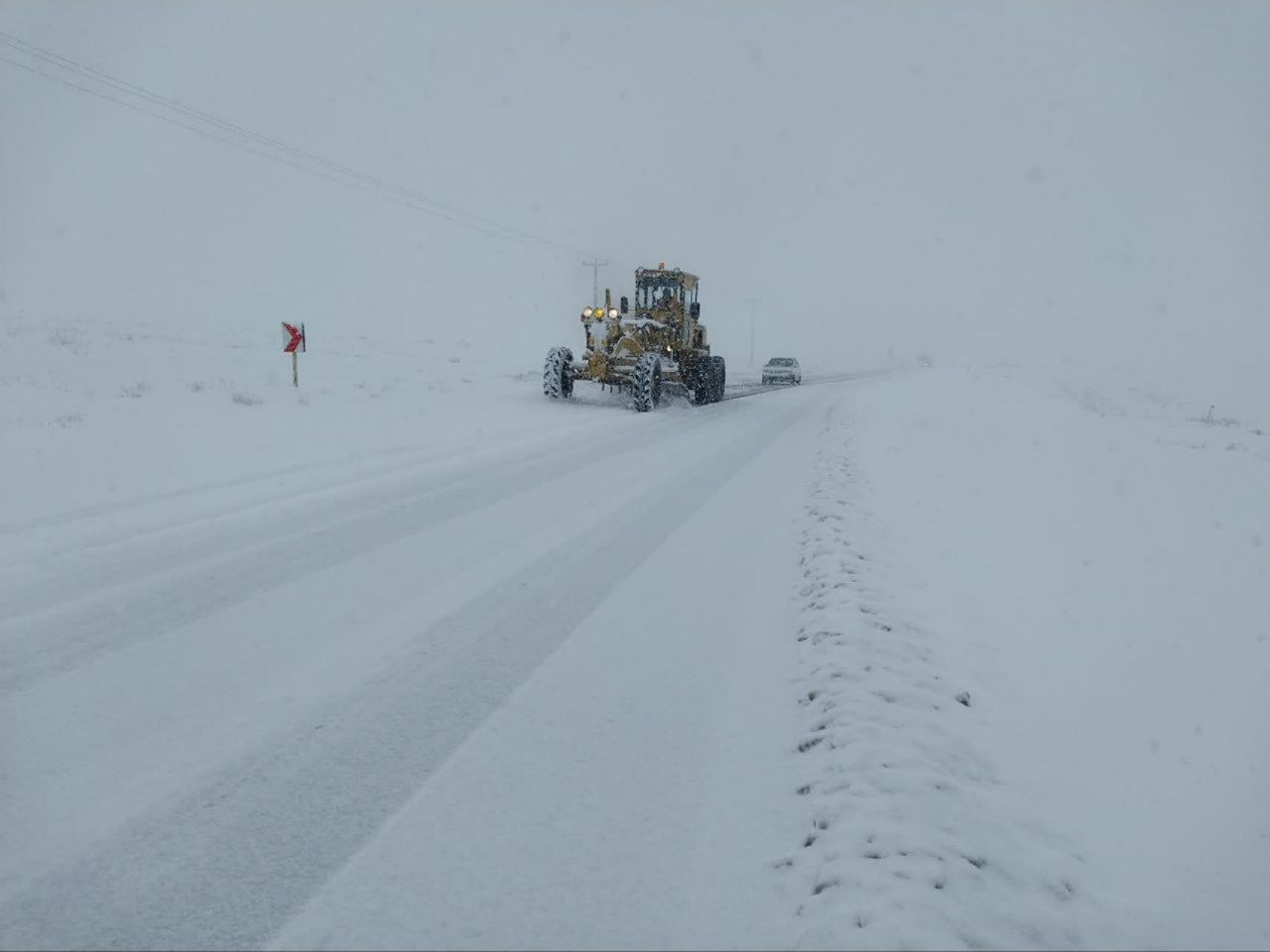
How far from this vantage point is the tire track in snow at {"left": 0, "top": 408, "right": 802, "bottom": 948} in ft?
7.72

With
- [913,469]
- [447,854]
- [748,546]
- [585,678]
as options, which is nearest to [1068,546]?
[913,469]

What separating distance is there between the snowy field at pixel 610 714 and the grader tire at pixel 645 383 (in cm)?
917

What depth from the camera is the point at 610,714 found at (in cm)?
379

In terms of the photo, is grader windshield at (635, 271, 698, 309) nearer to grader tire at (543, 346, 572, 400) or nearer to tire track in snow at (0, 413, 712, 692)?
grader tire at (543, 346, 572, 400)

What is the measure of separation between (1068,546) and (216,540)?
909 centimetres

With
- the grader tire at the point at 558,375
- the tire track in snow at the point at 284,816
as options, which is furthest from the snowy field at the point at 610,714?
the grader tire at the point at 558,375

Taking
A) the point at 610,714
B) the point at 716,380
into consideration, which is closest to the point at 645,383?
the point at 716,380

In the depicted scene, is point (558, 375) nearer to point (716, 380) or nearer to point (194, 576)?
point (716, 380)

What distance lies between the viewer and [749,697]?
160 inches

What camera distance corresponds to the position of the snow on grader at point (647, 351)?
784 inches

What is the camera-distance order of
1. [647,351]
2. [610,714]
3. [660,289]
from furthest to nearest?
[660,289], [647,351], [610,714]

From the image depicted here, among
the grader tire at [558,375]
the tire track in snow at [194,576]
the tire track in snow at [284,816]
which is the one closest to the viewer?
the tire track in snow at [284,816]

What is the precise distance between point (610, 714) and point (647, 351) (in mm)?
17940

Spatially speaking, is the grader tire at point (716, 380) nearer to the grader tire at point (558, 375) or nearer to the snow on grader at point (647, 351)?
the snow on grader at point (647, 351)
